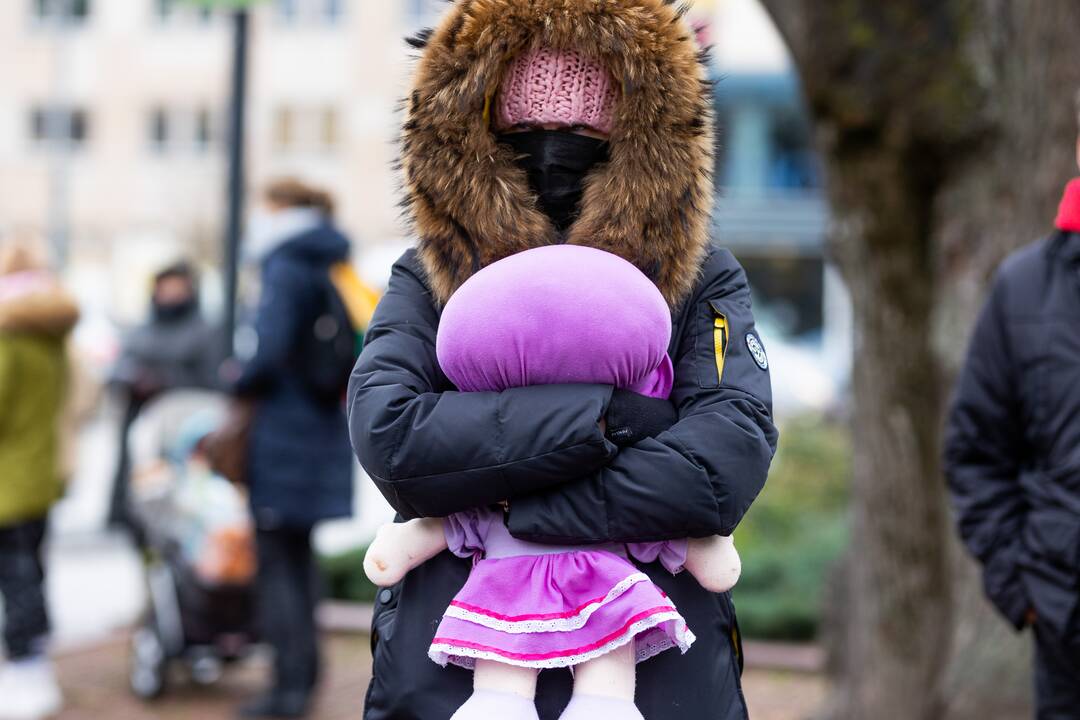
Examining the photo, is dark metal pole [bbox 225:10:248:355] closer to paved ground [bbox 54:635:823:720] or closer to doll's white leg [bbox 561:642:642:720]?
paved ground [bbox 54:635:823:720]

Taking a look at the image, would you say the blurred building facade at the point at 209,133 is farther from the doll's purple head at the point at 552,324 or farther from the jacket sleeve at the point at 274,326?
the doll's purple head at the point at 552,324

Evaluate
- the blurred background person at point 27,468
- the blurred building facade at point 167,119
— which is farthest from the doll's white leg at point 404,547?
the blurred building facade at point 167,119

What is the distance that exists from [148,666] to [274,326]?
1807mm

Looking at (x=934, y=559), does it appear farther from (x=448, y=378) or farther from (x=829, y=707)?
(x=448, y=378)

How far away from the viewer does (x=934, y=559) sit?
17.8 ft

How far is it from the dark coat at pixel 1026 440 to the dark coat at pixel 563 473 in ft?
3.76

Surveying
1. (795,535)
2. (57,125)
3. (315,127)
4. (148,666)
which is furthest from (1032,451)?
(57,125)

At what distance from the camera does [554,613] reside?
7.90ft

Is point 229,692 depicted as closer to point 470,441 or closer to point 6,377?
point 6,377

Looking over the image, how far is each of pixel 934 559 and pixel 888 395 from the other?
2.08 feet

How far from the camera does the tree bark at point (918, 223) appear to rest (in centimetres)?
469

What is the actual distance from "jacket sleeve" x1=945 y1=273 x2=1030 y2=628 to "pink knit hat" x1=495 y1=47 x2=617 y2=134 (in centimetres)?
146

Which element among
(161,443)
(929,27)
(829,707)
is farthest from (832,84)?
(161,443)

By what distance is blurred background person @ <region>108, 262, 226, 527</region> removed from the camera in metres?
9.55
